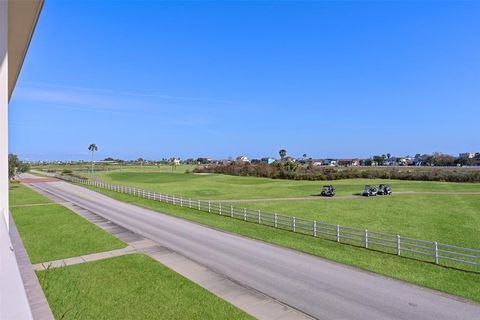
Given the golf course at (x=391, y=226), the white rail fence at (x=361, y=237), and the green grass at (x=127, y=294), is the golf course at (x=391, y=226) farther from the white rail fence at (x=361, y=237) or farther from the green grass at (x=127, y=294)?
the green grass at (x=127, y=294)

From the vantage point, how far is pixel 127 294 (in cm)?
1155

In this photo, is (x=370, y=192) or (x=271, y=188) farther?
(x=271, y=188)

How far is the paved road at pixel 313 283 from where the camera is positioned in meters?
11.0

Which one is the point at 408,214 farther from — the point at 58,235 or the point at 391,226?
the point at 58,235

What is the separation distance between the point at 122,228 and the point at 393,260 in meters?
17.4

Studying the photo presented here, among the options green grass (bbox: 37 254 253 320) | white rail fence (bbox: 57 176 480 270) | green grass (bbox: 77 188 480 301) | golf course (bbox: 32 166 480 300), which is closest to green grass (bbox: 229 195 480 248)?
golf course (bbox: 32 166 480 300)

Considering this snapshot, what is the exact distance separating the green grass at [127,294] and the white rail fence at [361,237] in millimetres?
10859

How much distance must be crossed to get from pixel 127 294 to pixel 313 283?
7114 mm

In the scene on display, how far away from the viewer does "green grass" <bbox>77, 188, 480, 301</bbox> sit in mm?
13461

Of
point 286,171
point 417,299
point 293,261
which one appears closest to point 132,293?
point 293,261

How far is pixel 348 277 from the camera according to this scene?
14125 mm

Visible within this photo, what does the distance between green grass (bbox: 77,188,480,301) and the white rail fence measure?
720 millimetres

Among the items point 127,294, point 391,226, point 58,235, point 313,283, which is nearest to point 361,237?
point 391,226

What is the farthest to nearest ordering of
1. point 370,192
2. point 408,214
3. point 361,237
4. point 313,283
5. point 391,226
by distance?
1. point 370,192
2. point 408,214
3. point 391,226
4. point 361,237
5. point 313,283
